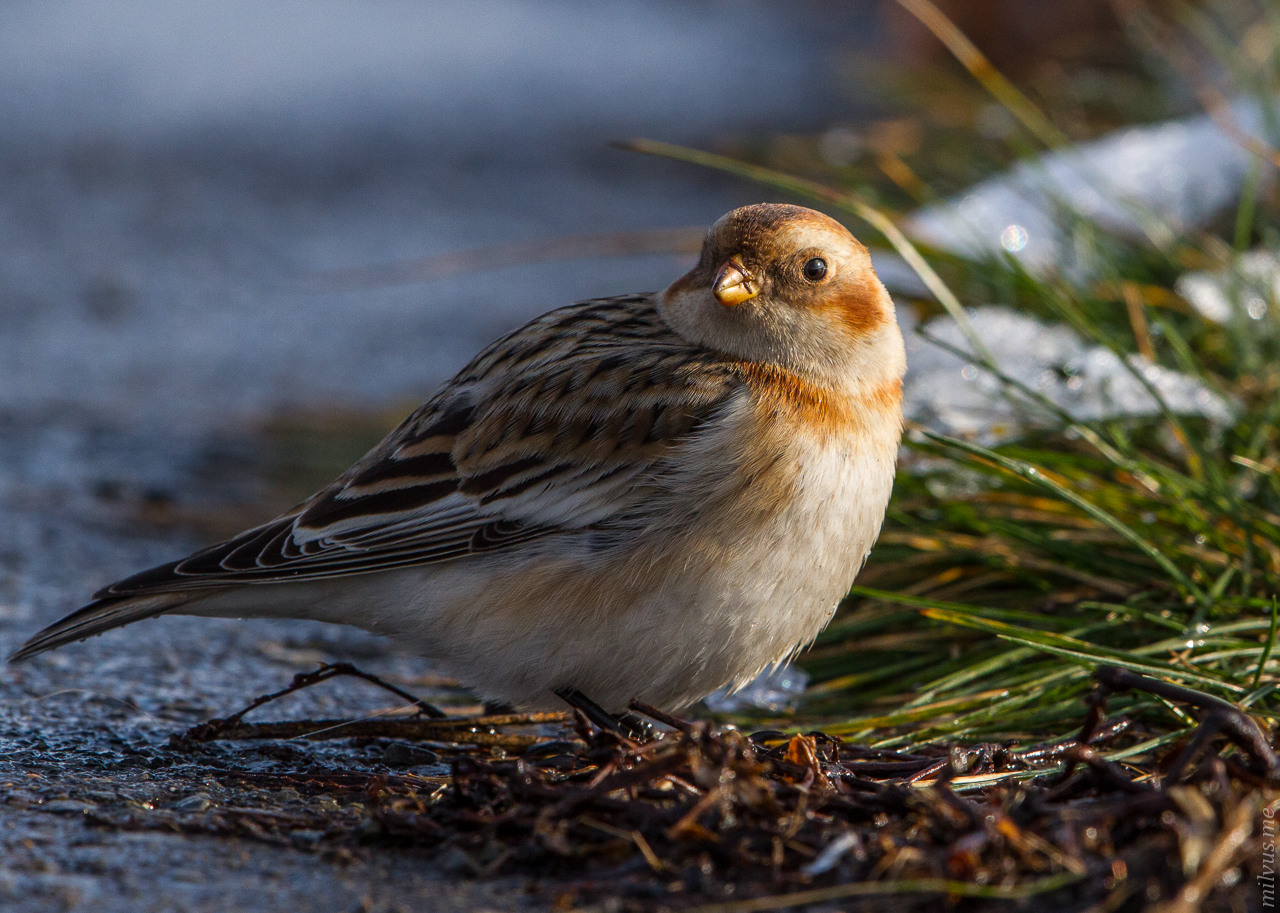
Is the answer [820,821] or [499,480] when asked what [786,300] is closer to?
[499,480]

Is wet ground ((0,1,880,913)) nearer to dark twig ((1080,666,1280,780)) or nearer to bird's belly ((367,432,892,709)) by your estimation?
bird's belly ((367,432,892,709))

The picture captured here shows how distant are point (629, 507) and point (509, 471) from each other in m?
0.33

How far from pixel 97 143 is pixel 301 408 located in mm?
4196

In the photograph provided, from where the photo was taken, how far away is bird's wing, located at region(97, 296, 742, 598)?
3107mm

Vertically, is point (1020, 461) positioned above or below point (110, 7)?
below

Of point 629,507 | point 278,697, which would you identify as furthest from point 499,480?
point 278,697

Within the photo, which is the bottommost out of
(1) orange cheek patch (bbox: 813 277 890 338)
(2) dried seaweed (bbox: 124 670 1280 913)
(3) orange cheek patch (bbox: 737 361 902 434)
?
(2) dried seaweed (bbox: 124 670 1280 913)

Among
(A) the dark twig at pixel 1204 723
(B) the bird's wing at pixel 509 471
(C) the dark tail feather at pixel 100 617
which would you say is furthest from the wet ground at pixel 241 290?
(A) the dark twig at pixel 1204 723

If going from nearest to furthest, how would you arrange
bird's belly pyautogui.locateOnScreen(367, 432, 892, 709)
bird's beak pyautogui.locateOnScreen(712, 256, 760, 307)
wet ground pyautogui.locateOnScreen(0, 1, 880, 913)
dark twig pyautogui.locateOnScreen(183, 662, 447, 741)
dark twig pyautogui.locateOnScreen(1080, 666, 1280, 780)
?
dark twig pyautogui.locateOnScreen(1080, 666, 1280, 780), wet ground pyautogui.locateOnScreen(0, 1, 880, 913), bird's belly pyautogui.locateOnScreen(367, 432, 892, 709), dark twig pyautogui.locateOnScreen(183, 662, 447, 741), bird's beak pyautogui.locateOnScreen(712, 256, 760, 307)

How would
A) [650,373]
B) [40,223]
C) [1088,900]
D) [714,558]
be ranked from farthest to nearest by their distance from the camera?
[40,223] < [650,373] < [714,558] < [1088,900]

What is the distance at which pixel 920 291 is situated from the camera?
530cm

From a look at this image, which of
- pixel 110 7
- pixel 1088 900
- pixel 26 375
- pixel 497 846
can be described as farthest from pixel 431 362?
pixel 110 7

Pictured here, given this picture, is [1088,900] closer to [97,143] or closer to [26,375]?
[26,375]

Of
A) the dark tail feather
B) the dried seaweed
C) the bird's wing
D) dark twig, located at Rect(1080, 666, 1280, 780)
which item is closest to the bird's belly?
the bird's wing
